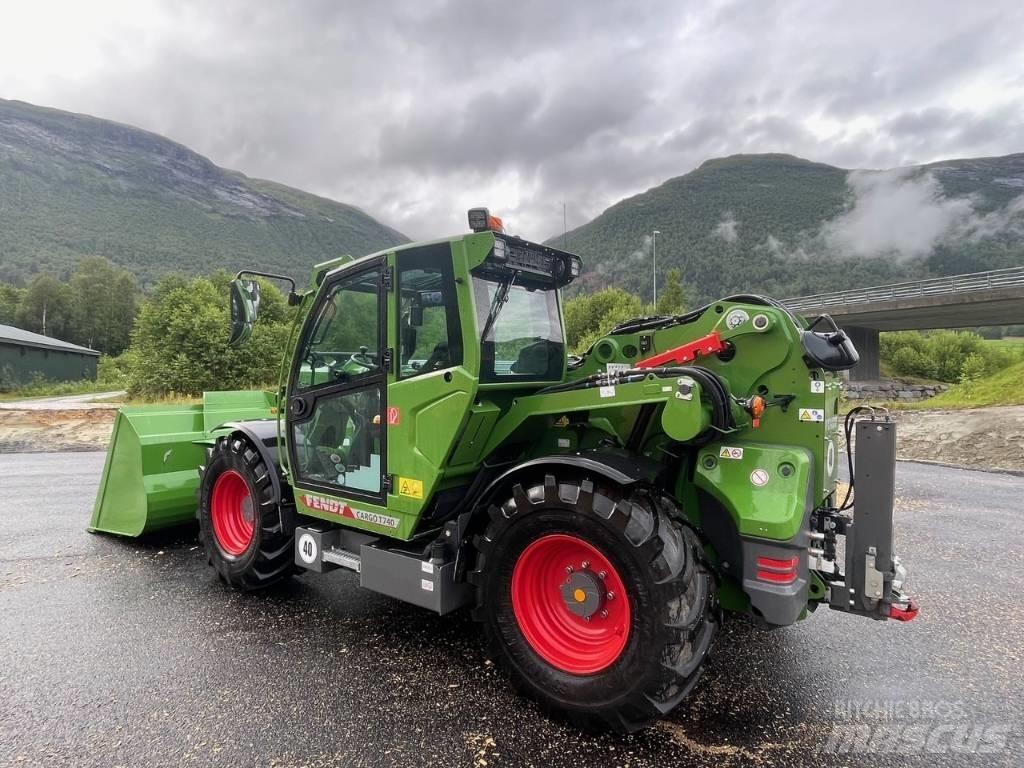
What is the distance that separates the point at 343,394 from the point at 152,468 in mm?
2754

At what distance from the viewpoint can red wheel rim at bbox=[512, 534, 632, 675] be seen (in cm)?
263

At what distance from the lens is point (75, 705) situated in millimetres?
2779

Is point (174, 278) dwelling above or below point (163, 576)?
above

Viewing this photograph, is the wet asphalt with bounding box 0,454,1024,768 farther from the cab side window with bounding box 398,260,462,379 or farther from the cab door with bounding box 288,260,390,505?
the cab side window with bounding box 398,260,462,379

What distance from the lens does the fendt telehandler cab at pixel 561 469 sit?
2547mm

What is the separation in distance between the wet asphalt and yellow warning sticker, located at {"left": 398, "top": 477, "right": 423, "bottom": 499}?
37.4 inches

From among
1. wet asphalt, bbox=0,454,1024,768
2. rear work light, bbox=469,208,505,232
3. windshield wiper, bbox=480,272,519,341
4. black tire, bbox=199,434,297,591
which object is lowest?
wet asphalt, bbox=0,454,1024,768

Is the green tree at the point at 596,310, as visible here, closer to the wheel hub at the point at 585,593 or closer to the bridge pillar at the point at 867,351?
the bridge pillar at the point at 867,351

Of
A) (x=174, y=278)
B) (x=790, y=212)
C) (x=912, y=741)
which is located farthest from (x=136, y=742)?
(x=790, y=212)

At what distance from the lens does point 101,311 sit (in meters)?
67.1

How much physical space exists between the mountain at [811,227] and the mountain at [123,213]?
67.4 metres

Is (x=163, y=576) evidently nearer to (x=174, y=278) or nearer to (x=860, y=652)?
(x=860, y=652)

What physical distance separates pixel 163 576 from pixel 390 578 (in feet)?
8.32

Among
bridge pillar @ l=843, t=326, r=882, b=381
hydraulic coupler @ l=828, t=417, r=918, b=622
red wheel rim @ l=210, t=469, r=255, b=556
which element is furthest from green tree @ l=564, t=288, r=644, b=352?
hydraulic coupler @ l=828, t=417, r=918, b=622
